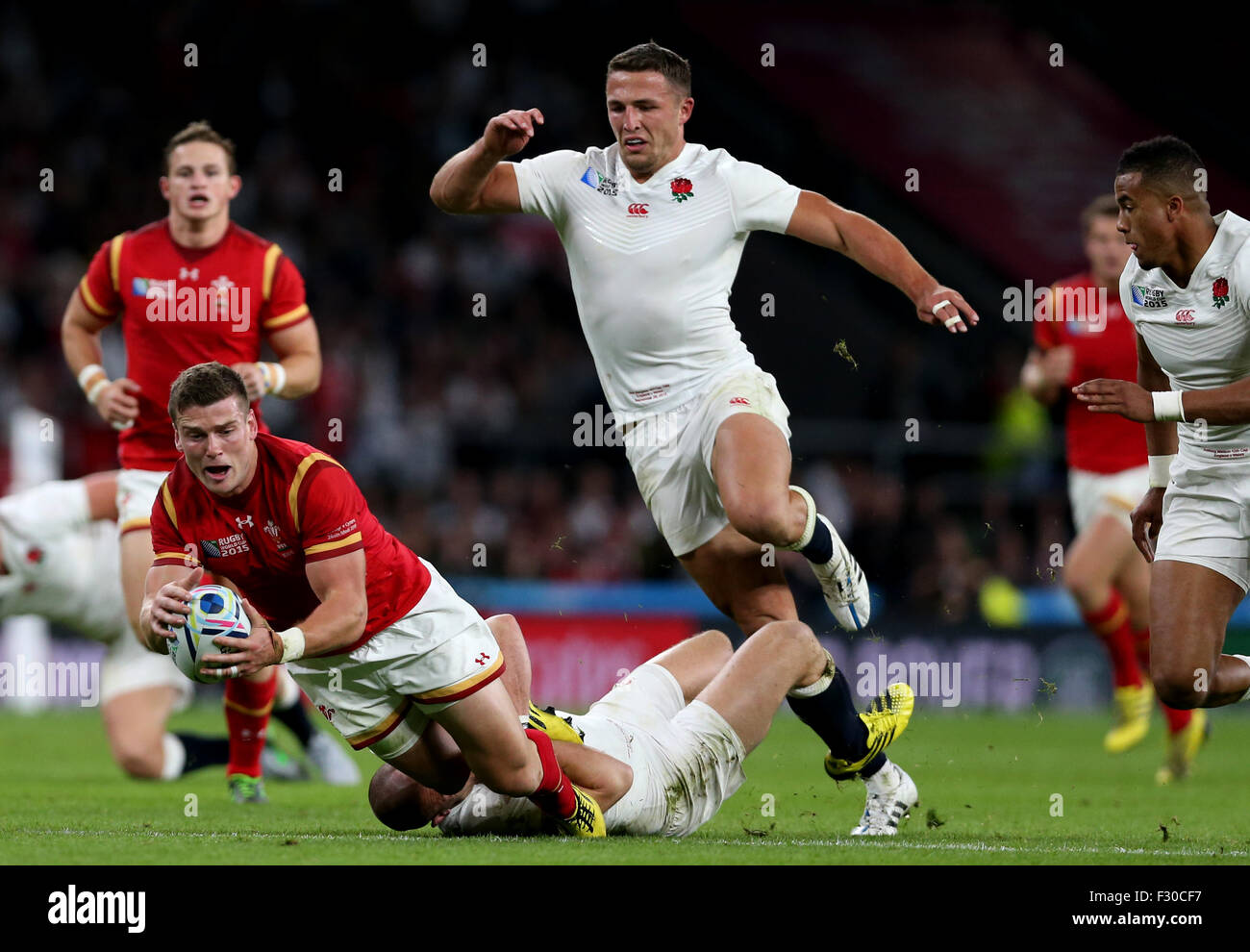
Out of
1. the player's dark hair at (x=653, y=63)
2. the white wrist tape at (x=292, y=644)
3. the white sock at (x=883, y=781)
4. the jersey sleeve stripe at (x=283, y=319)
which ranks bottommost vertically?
the white sock at (x=883, y=781)

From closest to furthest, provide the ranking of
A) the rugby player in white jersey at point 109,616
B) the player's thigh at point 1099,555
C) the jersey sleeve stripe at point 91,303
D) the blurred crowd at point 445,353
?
the jersey sleeve stripe at point 91,303 < the rugby player in white jersey at point 109,616 < the player's thigh at point 1099,555 < the blurred crowd at point 445,353

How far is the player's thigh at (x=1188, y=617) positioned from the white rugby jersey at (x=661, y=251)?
1.90m

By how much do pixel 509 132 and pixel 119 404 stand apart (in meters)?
2.38

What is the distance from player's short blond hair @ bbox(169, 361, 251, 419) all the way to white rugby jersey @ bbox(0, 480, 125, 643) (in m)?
3.83

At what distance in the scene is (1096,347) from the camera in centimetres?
1048

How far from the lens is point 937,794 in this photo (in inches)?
331

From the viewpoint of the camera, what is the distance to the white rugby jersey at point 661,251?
7.04 metres

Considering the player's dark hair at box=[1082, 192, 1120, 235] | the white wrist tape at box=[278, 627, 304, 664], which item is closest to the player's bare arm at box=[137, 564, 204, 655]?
the white wrist tape at box=[278, 627, 304, 664]

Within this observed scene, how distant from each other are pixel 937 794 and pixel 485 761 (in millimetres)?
3426

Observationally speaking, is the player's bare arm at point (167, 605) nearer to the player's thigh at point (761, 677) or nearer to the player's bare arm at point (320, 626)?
the player's bare arm at point (320, 626)

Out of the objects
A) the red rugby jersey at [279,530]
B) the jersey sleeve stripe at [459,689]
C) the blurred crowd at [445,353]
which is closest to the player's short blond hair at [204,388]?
the red rugby jersey at [279,530]

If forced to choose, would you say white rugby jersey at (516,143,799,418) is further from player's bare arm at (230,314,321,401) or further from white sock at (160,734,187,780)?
white sock at (160,734,187,780)

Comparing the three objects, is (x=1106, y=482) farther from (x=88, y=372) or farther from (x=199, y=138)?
(x=88, y=372)

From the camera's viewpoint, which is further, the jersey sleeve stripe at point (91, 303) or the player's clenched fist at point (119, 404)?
the jersey sleeve stripe at point (91, 303)
